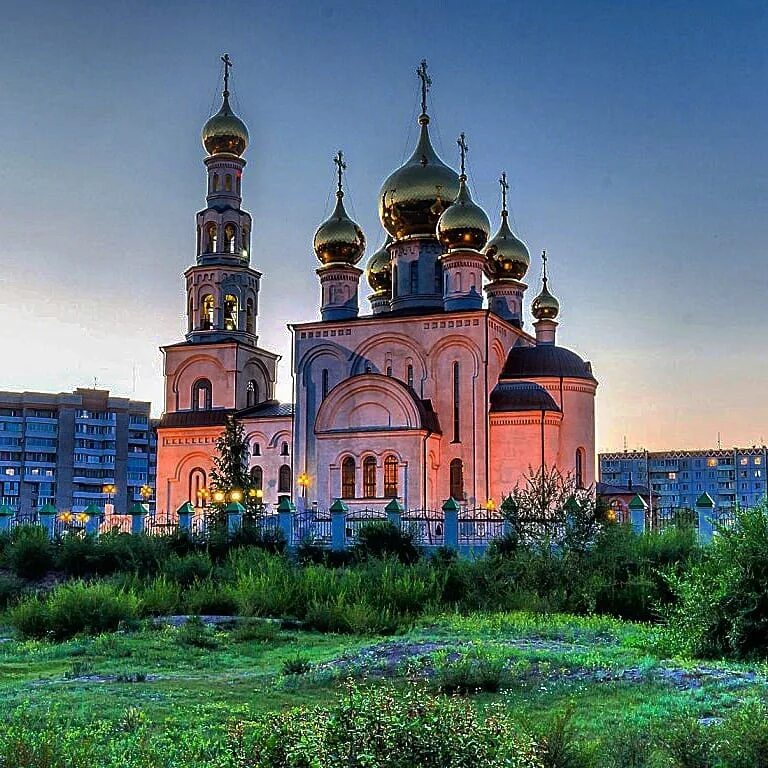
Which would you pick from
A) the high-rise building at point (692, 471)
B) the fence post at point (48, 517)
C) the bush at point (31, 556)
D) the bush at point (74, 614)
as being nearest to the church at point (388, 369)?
the fence post at point (48, 517)

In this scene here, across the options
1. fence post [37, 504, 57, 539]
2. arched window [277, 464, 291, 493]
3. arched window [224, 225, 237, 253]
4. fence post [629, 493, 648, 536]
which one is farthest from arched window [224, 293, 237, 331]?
fence post [629, 493, 648, 536]

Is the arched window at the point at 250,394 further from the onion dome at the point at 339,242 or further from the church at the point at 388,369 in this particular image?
the onion dome at the point at 339,242

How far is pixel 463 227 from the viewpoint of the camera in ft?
105

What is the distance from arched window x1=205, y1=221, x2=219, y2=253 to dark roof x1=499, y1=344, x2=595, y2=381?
434 inches

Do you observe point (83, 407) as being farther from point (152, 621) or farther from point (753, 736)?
point (753, 736)

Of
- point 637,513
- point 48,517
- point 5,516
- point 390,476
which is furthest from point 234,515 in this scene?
point 390,476

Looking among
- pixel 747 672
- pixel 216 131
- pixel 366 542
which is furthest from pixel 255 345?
pixel 747 672

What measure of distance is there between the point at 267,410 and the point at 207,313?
4.20m

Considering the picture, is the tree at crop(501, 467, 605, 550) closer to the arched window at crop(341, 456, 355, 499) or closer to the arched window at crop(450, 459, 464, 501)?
the arched window at crop(450, 459, 464, 501)

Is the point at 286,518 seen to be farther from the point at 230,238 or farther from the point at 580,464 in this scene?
the point at 230,238

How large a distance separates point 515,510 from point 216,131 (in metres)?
24.4

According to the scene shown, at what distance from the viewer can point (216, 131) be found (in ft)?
120

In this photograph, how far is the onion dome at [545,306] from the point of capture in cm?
3947

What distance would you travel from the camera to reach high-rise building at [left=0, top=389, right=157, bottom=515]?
65.4m
